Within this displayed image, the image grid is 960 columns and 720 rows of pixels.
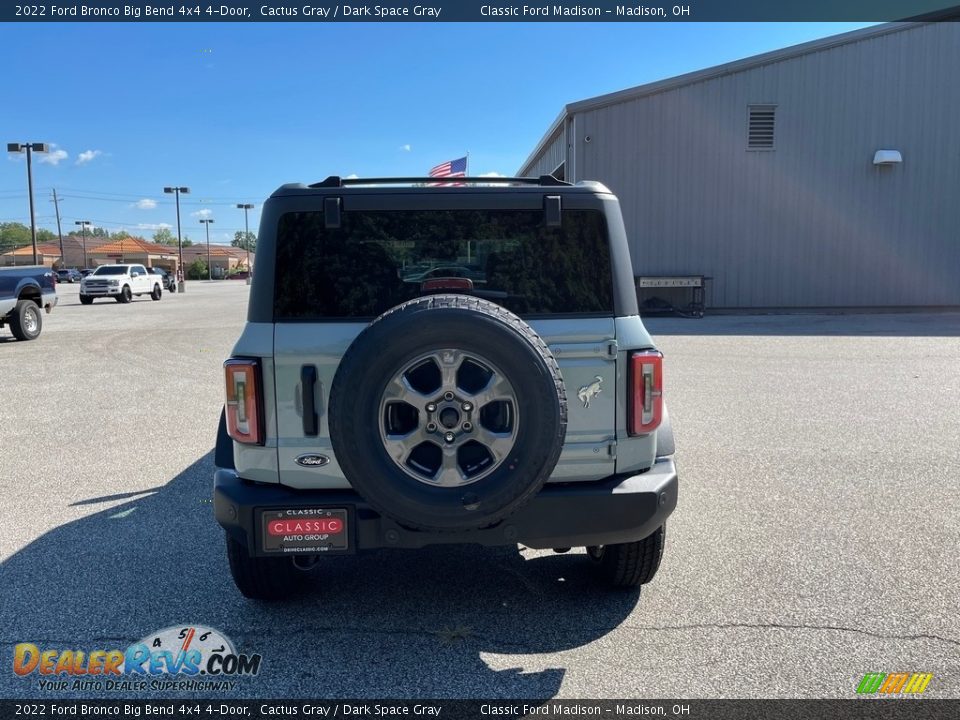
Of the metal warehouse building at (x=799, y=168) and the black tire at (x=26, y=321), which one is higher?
the metal warehouse building at (x=799, y=168)

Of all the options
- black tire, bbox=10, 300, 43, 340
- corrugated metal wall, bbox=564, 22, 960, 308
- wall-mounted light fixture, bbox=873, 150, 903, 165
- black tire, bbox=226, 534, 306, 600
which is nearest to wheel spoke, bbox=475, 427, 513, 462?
black tire, bbox=226, 534, 306, 600

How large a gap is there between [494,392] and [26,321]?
1560 centimetres

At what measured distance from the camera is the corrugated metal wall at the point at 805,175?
20281 millimetres

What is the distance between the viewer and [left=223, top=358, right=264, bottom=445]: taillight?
301 cm

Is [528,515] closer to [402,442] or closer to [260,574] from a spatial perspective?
[402,442]

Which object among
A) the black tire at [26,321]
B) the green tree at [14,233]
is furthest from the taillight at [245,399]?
the green tree at [14,233]

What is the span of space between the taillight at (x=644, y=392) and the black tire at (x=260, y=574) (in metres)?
1.74

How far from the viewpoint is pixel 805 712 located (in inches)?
104

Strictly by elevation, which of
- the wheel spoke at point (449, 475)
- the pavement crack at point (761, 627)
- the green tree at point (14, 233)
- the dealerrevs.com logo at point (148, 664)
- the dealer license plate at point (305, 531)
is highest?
the green tree at point (14, 233)

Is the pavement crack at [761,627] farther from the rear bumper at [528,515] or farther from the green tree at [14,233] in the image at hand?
the green tree at [14,233]

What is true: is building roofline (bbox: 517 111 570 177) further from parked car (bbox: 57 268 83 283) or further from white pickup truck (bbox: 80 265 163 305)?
parked car (bbox: 57 268 83 283)

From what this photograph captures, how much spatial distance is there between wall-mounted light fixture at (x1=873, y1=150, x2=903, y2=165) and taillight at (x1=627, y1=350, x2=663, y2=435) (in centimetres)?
2079

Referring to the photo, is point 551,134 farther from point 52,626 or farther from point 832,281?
point 52,626

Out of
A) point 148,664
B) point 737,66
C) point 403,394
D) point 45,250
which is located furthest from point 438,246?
point 45,250
